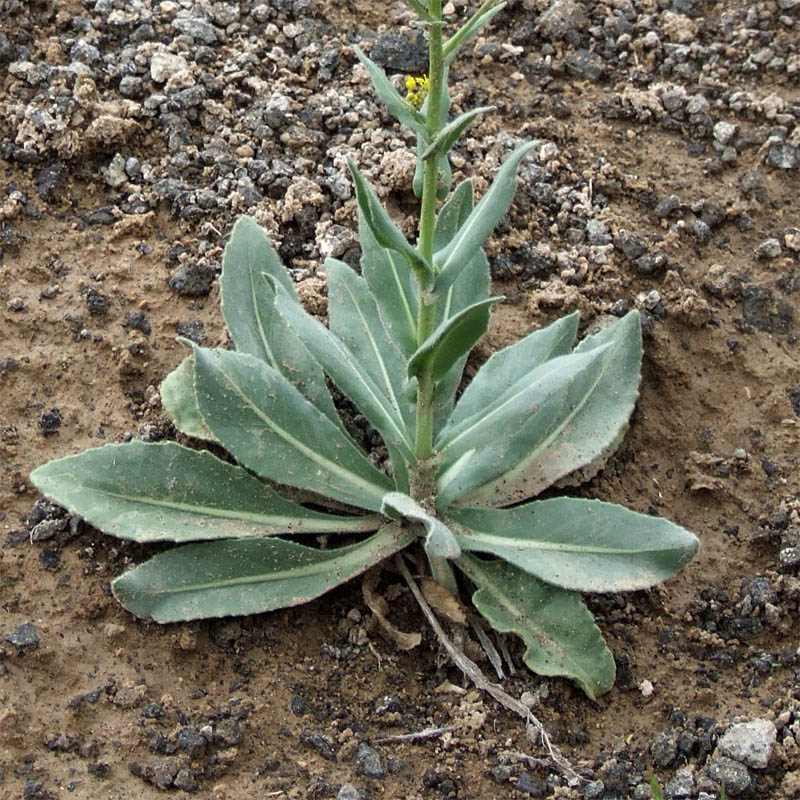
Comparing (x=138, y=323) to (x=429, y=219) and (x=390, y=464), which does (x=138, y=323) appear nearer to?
(x=390, y=464)

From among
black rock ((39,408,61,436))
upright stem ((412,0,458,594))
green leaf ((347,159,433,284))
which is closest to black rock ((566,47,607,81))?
upright stem ((412,0,458,594))

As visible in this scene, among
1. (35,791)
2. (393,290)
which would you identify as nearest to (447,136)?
(393,290)

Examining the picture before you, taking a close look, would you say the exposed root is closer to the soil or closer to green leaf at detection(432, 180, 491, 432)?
the soil

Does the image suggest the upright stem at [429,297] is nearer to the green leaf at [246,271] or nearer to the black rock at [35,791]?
the green leaf at [246,271]

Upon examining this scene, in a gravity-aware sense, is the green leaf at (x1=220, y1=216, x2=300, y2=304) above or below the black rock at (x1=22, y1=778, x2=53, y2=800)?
above

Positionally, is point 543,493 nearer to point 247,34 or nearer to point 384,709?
point 384,709

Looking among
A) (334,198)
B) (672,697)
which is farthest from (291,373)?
(672,697)
